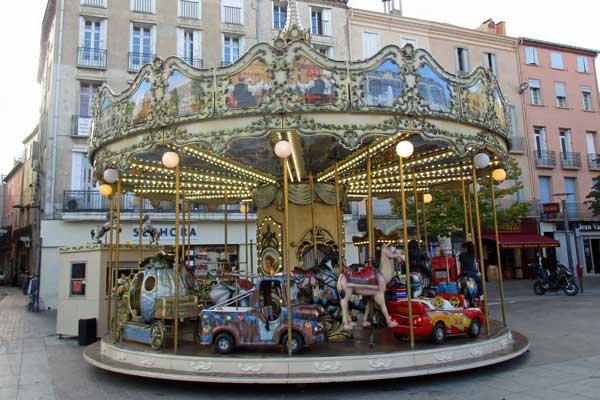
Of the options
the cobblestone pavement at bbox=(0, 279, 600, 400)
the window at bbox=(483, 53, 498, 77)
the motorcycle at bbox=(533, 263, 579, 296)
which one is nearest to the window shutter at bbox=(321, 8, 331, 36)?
the window at bbox=(483, 53, 498, 77)

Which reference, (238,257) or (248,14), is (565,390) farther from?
(248,14)

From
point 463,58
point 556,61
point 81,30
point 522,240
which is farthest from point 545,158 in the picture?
point 81,30

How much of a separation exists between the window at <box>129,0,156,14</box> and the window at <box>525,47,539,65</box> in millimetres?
25162

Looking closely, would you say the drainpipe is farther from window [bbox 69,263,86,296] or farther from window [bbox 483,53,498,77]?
window [bbox 483,53,498,77]

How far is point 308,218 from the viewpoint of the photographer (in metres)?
11.5

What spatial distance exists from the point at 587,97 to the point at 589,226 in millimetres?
9949

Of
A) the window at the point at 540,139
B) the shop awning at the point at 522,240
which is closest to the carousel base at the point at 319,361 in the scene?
the shop awning at the point at 522,240

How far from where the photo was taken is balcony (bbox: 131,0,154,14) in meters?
24.5

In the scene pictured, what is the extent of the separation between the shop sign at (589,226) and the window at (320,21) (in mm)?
21734

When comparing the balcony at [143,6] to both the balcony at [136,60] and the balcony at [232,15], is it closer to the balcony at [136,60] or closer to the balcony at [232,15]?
the balcony at [136,60]

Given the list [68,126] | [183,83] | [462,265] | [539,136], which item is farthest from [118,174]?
[539,136]

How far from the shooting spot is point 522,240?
29531 millimetres

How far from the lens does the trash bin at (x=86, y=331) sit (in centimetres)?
1183

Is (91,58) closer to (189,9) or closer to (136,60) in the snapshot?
(136,60)
